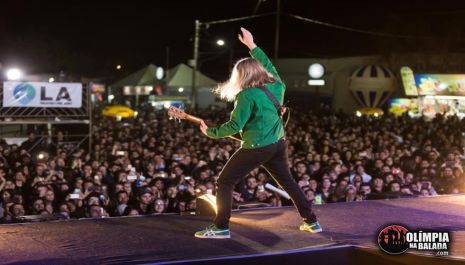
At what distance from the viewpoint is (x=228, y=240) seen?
4637 mm

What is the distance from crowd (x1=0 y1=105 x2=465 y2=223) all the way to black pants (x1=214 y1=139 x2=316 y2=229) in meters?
1.93

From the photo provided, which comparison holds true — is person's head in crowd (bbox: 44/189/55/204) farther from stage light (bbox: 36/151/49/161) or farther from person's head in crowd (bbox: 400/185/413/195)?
person's head in crowd (bbox: 400/185/413/195)

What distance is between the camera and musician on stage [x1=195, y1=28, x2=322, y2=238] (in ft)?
14.6

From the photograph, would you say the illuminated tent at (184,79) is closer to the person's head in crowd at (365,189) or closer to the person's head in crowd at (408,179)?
the person's head in crowd at (408,179)

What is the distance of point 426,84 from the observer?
27000mm

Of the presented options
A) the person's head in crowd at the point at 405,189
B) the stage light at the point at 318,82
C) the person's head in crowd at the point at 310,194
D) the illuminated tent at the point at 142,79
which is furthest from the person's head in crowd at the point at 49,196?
the stage light at the point at 318,82

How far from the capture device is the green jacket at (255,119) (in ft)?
14.4

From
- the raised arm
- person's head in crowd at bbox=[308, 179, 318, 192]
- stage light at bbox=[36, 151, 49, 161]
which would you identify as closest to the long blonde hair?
the raised arm

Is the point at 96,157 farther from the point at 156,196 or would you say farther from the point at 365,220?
A: the point at 365,220

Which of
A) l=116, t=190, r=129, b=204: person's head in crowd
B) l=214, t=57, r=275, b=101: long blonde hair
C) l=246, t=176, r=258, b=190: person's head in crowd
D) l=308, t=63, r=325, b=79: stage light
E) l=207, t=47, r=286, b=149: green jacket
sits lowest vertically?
l=116, t=190, r=129, b=204: person's head in crowd

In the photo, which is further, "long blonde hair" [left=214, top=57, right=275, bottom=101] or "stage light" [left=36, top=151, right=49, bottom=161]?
"stage light" [left=36, top=151, right=49, bottom=161]

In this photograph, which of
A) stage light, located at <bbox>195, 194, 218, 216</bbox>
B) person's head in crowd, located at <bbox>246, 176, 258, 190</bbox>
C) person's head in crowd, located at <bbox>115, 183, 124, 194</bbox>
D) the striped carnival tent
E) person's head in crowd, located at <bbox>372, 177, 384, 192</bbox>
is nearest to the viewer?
stage light, located at <bbox>195, 194, 218, 216</bbox>

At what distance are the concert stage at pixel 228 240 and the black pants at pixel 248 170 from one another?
28 cm

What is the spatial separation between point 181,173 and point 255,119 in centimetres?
552
